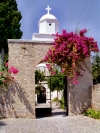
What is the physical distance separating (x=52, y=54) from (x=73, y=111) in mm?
3235

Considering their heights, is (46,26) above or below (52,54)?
above

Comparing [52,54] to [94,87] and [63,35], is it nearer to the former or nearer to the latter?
[63,35]

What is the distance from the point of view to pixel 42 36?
25766 millimetres

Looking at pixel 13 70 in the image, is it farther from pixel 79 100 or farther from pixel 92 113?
pixel 92 113

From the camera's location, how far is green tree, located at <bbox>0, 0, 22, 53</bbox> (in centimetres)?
1963

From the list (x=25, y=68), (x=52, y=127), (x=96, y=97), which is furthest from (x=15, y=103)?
(x=96, y=97)

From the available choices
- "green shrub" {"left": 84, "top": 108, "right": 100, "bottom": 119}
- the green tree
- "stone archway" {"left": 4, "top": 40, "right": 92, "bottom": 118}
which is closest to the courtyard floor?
"green shrub" {"left": 84, "top": 108, "right": 100, "bottom": 119}

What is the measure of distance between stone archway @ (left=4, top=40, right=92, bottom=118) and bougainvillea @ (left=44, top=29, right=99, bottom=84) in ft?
2.12

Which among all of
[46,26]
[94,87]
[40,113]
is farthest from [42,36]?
[94,87]

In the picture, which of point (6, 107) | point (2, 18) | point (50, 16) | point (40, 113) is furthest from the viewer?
point (50, 16)

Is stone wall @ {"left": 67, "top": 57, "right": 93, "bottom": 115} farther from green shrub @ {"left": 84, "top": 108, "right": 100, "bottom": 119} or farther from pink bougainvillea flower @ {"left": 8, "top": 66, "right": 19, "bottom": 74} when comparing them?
pink bougainvillea flower @ {"left": 8, "top": 66, "right": 19, "bottom": 74}

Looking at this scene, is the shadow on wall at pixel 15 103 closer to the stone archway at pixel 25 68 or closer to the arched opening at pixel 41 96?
the stone archway at pixel 25 68

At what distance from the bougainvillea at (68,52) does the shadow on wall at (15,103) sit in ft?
6.58

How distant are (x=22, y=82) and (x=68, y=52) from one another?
2816 mm
